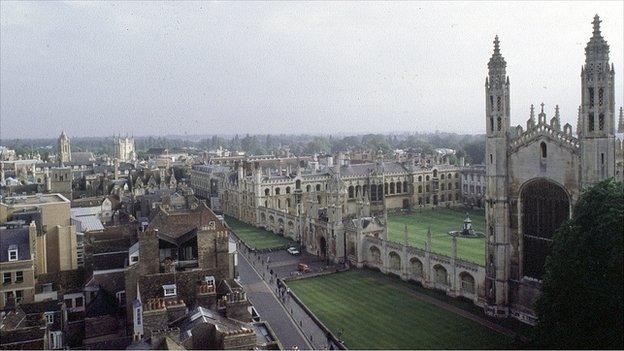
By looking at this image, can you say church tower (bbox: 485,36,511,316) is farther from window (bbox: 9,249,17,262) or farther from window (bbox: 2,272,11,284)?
window (bbox: 2,272,11,284)

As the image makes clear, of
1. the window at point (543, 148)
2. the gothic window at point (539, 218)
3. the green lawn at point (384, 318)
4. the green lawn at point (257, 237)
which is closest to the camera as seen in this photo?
the green lawn at point (384, 318)

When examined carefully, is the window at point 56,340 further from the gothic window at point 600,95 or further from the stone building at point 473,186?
the stone building at point 473,186

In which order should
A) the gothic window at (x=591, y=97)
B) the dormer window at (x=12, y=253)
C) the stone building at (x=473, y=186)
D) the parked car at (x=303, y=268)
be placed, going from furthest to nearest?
1. the stone building at (x=473, y=186)
2. the parked car at (x=303, y=268)
3. the dormer window at (x=12, y=253)
4. the gothic window at (x=591, y=97)

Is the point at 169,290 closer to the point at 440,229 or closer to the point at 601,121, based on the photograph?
the point at 601,121

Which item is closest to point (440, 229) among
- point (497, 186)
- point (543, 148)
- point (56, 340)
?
point (497, 186)

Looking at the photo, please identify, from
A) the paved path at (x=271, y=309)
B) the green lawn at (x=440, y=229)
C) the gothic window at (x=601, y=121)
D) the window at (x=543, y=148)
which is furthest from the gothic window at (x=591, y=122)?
the paved path at (x=271, y=309)

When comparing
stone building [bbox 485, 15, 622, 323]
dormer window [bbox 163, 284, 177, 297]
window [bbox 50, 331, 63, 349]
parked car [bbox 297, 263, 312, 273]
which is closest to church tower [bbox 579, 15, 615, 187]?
stone building [bbox 485, 15, 622, 323]
